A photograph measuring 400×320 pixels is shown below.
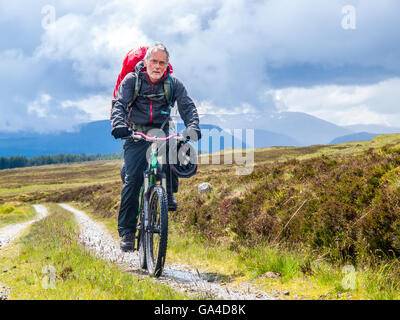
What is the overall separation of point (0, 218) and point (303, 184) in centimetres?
3104

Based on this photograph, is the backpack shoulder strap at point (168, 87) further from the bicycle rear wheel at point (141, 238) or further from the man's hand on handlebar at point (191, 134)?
the bicycle rear wheel at point (141, 238)

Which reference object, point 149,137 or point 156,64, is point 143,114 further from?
point 156,64

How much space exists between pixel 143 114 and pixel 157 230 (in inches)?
77.1

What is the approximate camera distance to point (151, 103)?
5504 millimetres

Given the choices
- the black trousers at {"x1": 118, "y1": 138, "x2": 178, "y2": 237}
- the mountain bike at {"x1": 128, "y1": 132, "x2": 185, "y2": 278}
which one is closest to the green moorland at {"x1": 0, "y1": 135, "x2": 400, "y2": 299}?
the mountain bike at {"x1": 128, "y1": 132, "x2": 185, "y2": 278}

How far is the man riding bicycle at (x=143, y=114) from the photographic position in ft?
17.3

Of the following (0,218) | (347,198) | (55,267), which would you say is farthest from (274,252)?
(0,218)
